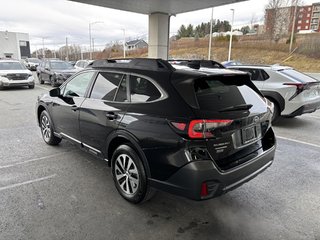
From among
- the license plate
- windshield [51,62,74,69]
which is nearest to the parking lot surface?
the license plate

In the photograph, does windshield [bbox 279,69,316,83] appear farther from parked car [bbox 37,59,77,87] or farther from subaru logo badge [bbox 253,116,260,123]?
parked car [bbox 37,59,77,87]

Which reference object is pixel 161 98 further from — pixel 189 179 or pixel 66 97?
pixel 66 97

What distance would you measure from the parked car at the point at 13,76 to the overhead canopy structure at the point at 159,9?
5647 millimetres

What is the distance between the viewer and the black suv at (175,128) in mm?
2414

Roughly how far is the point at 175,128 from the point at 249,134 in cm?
95

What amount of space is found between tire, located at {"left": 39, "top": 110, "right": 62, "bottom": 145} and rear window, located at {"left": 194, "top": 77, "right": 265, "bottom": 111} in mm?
3388

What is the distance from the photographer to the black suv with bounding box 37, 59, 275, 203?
2.41 m

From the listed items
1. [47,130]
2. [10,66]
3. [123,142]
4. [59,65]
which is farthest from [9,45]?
[123,142]

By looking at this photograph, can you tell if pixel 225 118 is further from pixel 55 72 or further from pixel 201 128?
pixel 55 72

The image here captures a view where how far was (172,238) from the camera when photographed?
2.50 metres

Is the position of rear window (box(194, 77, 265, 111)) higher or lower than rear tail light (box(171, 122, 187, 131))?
higher

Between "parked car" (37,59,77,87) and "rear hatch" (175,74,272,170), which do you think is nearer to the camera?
"rear hatch" (175,74,272,170)

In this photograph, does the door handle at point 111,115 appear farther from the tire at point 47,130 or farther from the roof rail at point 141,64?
the tire at point 47,130

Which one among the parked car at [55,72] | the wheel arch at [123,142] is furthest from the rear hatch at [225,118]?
the parked car at [55,72]
